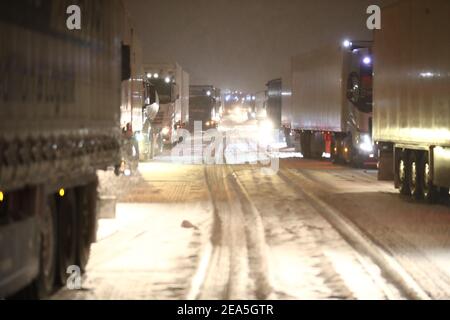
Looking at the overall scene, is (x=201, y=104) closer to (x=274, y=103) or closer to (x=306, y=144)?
(x=274, y=103)

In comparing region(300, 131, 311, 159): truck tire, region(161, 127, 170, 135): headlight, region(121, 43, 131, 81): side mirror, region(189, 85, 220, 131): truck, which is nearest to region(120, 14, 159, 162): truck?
region(121, 43, 131, 81): side mirror

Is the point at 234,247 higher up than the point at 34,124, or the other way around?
the point at 34,124

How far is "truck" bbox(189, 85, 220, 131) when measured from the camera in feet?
303

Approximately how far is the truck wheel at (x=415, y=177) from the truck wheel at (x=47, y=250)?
14.2m

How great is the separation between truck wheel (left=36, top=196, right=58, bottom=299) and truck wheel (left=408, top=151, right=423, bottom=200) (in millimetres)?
14226

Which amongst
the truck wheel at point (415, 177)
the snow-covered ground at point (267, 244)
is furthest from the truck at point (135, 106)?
the truck wheel at point (415, 177)

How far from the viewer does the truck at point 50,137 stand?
365 inches

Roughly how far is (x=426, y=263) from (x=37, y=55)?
6.50m

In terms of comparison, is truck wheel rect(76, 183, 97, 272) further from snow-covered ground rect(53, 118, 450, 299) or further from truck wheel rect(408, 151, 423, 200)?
truck wheel rect(408, 151, 423, 200)

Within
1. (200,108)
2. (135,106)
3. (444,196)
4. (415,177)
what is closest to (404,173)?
(415,177)

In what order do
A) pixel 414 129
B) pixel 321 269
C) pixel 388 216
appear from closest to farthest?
pixel 321 269 < pixel 388 216 < pixel 414 129

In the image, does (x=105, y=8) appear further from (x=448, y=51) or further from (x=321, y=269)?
(x=448, y=51)
